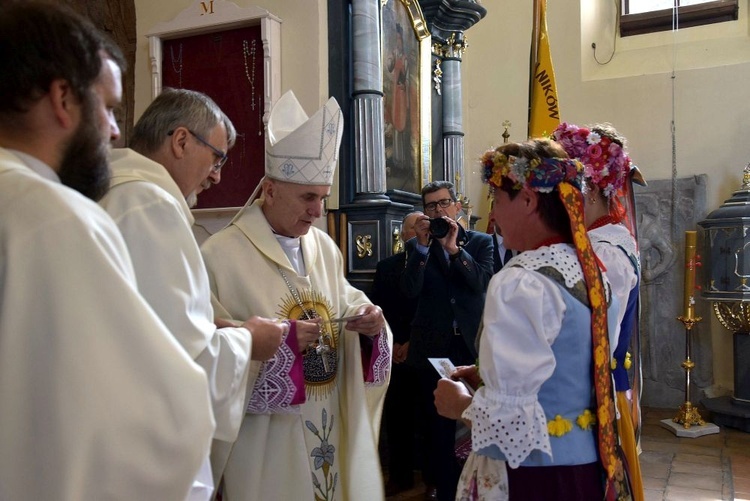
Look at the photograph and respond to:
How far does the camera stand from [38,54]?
47.1 inches

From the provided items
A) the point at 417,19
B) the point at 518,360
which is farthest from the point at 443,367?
the point at 417,19

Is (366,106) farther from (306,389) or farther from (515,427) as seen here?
(515,427)

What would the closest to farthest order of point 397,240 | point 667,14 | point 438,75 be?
point 397,240 < point 438,75 < point 667,14

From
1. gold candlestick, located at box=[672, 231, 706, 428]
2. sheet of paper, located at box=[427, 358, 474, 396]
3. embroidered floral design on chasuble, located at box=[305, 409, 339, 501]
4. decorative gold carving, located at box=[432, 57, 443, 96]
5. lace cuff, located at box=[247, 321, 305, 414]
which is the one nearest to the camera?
sheet of paper, located at box=[427, 358, 474, 396]

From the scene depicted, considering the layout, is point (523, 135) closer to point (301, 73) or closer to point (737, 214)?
point (737, 214)

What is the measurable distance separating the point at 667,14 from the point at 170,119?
7.49 metres

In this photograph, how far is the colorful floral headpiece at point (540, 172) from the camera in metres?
1.87

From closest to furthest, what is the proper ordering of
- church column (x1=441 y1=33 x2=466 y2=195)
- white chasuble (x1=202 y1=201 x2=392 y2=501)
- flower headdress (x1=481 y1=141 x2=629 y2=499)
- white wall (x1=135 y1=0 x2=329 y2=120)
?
flower headdress (x1=481 y1=141 x2=629 y2=499)
white chasuble (x1=202 y1=201 x2=392 y2=501)
white wall (x1=135 y1=0 x2=329 y2=120)
church column (x1=441 y1=33 x2=466 y2=195)

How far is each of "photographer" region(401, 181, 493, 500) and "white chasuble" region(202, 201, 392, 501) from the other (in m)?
1.07

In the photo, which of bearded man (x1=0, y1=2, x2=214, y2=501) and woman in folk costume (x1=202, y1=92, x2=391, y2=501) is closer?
bearded man (x1=0, y1=2, x2=214, y2=501)

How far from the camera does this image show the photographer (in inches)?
152

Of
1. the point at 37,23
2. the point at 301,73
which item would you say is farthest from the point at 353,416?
the point at 301,73

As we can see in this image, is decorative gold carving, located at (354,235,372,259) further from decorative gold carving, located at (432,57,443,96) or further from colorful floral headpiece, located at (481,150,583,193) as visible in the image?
colorful floral headpiece, located at (481,150,583,193)

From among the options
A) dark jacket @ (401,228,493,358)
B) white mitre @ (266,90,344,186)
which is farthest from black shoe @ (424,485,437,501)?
white mitre @ (266,90,344,186)
